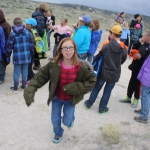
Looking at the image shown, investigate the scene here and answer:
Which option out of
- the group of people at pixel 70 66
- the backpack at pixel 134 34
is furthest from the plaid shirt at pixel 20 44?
the backpack at pixel 134 34

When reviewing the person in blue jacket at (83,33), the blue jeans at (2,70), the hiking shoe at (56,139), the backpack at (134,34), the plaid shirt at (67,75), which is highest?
the person in blue jacket at (83,33)

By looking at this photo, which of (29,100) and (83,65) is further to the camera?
(83,65)

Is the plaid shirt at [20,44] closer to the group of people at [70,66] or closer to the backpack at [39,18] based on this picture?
the group of people at [70,66]

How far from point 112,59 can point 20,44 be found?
1.96m

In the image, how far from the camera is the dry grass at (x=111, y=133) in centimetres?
384

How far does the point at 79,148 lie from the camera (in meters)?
3.56

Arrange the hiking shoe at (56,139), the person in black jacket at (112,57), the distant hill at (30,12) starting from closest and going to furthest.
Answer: the hiking shoe at (56,139) → the person in black jacket at (112,57) → the distant hill at (30,12)

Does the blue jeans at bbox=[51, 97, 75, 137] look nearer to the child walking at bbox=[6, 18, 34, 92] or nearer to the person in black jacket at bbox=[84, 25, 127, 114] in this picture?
the person in black jacket at bbox=[84, 25, 127, 114]

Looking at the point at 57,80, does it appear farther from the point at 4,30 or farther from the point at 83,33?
the point at 4,30

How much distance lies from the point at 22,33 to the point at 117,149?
2.93 m

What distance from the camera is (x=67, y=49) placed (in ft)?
9.29

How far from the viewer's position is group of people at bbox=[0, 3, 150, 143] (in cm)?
295

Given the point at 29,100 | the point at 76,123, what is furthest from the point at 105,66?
the point at 29,100

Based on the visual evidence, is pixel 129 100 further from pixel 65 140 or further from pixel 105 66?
pixel 65 140
